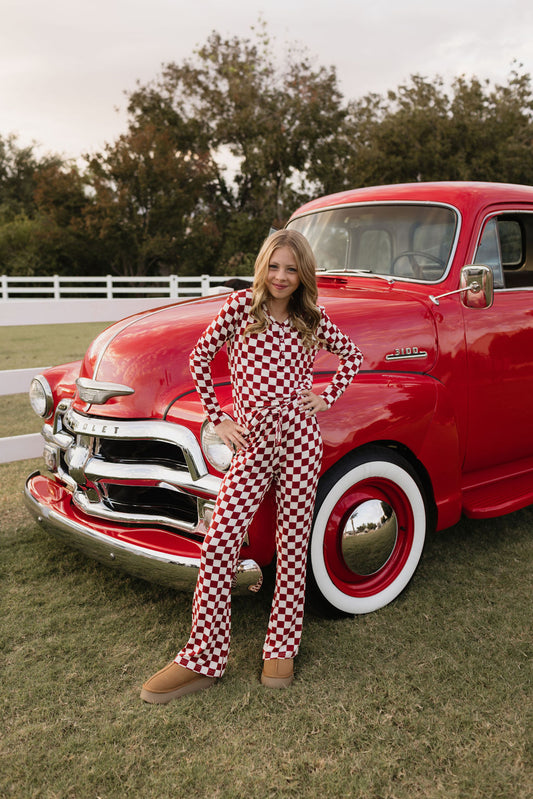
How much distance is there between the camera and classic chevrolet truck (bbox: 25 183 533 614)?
262 centimetres

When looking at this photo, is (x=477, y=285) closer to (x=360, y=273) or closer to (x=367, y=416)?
(x=360, y=273)

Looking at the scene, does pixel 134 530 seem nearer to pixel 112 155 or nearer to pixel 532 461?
pixel 532 461

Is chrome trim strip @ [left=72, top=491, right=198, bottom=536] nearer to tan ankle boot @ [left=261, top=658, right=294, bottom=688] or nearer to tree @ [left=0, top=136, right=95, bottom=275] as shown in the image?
tan ankle boot @ [left=261, top=658, right=294, bottom=688]

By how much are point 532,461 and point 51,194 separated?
26389 millimetres

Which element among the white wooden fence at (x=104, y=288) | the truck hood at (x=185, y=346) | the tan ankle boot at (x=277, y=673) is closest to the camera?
the tan ankle boot at (x=277, y=673)

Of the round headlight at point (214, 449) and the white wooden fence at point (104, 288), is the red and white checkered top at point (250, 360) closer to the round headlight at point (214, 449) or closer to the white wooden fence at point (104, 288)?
the round headlight at point (214, 449)

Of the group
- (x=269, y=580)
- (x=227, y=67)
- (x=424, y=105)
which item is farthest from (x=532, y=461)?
(x=227, y=67)

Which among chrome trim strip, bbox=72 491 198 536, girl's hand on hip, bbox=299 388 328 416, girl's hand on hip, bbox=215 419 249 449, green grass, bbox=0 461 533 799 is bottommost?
green grass, bbox=0 461 533 799

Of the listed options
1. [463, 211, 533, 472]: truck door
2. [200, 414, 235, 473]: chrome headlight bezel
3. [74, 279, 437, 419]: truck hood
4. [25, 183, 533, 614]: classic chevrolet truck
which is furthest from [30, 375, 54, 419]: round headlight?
[463, 211, 533, 472]: truck door

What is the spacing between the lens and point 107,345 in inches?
123

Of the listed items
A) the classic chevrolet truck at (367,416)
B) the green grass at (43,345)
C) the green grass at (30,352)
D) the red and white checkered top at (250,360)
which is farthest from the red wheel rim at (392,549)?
the green grass at (43,345)

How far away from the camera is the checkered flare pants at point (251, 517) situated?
2.31 metres

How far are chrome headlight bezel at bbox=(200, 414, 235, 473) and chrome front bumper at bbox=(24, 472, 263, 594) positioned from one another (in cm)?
33

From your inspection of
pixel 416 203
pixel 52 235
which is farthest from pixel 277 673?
pixel 52 235
